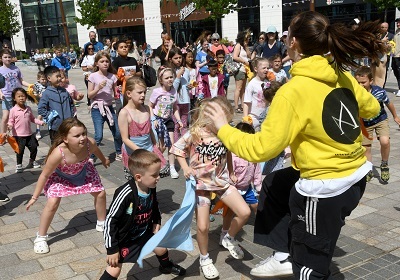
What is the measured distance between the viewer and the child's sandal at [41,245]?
14.1 ft

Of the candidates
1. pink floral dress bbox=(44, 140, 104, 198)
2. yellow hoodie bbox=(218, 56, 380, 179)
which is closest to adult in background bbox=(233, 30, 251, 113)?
pink floral dress bbox=(44, 140, 104, 198)

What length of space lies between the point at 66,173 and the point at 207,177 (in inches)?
58.8

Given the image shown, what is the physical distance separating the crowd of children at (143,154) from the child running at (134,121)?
1 cm

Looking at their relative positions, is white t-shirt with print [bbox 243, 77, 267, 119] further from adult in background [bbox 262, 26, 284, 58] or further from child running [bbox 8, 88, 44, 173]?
adult in background [bbox 262, 26, 284, 58]

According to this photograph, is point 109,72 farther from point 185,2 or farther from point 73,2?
point 73,2

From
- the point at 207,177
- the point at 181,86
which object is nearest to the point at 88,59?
the point at 181,86

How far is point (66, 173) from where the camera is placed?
4461 millimetres

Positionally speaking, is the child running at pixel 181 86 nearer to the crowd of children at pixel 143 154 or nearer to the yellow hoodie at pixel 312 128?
the crowd of children at pixel 143 154

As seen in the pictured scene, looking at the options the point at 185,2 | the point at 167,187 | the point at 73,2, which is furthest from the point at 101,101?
the point at 73,2

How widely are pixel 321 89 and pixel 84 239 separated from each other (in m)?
2.98

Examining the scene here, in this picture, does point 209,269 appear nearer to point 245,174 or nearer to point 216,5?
point 245,174

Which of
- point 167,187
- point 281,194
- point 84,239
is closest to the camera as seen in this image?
point 281,194

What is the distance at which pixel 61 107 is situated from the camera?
6.80m

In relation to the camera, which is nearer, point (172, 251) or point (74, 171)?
point (172, 251)
